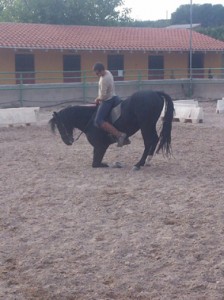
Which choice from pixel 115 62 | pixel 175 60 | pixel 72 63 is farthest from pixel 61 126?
pixel 175 60

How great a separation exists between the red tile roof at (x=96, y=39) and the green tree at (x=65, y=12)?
6403mm

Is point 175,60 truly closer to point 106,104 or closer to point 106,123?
point 106,104

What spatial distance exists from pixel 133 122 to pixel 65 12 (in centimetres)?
3058

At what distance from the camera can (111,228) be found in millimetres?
6133

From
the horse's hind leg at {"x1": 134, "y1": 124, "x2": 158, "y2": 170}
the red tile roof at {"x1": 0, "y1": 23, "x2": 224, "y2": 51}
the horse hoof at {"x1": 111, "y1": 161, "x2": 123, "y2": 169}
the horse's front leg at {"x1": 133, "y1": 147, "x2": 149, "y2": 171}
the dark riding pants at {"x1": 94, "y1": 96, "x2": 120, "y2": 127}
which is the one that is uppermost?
the red tile roof at {"x1": 0, "y1": 23, "x2": 224, "y2": 51}

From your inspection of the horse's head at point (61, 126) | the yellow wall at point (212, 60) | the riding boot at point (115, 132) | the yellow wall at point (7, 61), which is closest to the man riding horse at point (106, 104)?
the riding boot at point (115, 132)

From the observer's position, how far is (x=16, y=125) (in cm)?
1590

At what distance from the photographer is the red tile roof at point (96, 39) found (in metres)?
27.8

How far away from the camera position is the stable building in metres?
27.5

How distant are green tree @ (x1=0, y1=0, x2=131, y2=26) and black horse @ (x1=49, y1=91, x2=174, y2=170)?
30173 millimetres

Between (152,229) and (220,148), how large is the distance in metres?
5.89

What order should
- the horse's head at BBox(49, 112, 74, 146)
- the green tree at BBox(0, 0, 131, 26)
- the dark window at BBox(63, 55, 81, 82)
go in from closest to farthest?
the horse's head at BBox(49, 112, 74, 146), the dark window at BBox(63, 55, 81, 82), the green tree at BBox(0, 0, 131, 26)

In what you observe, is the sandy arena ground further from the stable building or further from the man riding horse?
the stable building

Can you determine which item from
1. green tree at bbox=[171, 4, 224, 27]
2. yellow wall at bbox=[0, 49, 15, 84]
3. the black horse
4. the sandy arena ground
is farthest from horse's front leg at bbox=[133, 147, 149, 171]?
green tree at bbox=[171, 4, 224, 27]
